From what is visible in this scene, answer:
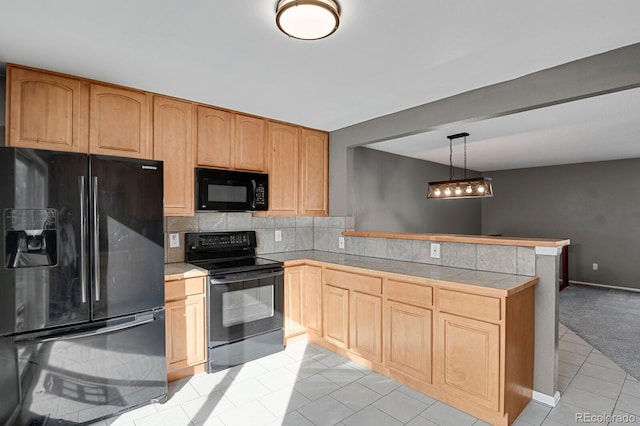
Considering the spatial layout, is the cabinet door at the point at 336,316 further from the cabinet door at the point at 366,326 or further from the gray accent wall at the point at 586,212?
the gray accent wall at the point at 586,212

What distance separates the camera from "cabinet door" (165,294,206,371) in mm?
2566

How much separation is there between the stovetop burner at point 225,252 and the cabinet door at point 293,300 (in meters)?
0.22

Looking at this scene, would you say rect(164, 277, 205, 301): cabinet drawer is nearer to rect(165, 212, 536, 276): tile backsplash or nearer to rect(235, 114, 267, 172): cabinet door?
rect(165, 212, 536, 276): tile backsplash

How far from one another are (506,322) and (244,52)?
2.25 meters

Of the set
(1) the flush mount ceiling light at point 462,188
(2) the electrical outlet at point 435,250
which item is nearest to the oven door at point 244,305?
(2) the electrical outlet at point 435,250

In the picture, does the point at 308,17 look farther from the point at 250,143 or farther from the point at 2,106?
the point at 2,106

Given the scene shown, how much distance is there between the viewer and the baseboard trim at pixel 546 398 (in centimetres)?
232

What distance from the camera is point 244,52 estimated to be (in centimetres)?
202

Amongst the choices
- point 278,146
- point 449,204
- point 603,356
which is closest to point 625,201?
point 449,204

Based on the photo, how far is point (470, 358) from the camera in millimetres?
2168

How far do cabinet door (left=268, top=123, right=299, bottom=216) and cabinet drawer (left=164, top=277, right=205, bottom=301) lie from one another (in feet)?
3.49

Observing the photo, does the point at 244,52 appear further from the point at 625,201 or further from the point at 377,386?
the point at 625,201

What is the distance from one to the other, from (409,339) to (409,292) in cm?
35

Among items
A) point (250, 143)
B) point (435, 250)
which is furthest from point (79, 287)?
point (435, 250)
